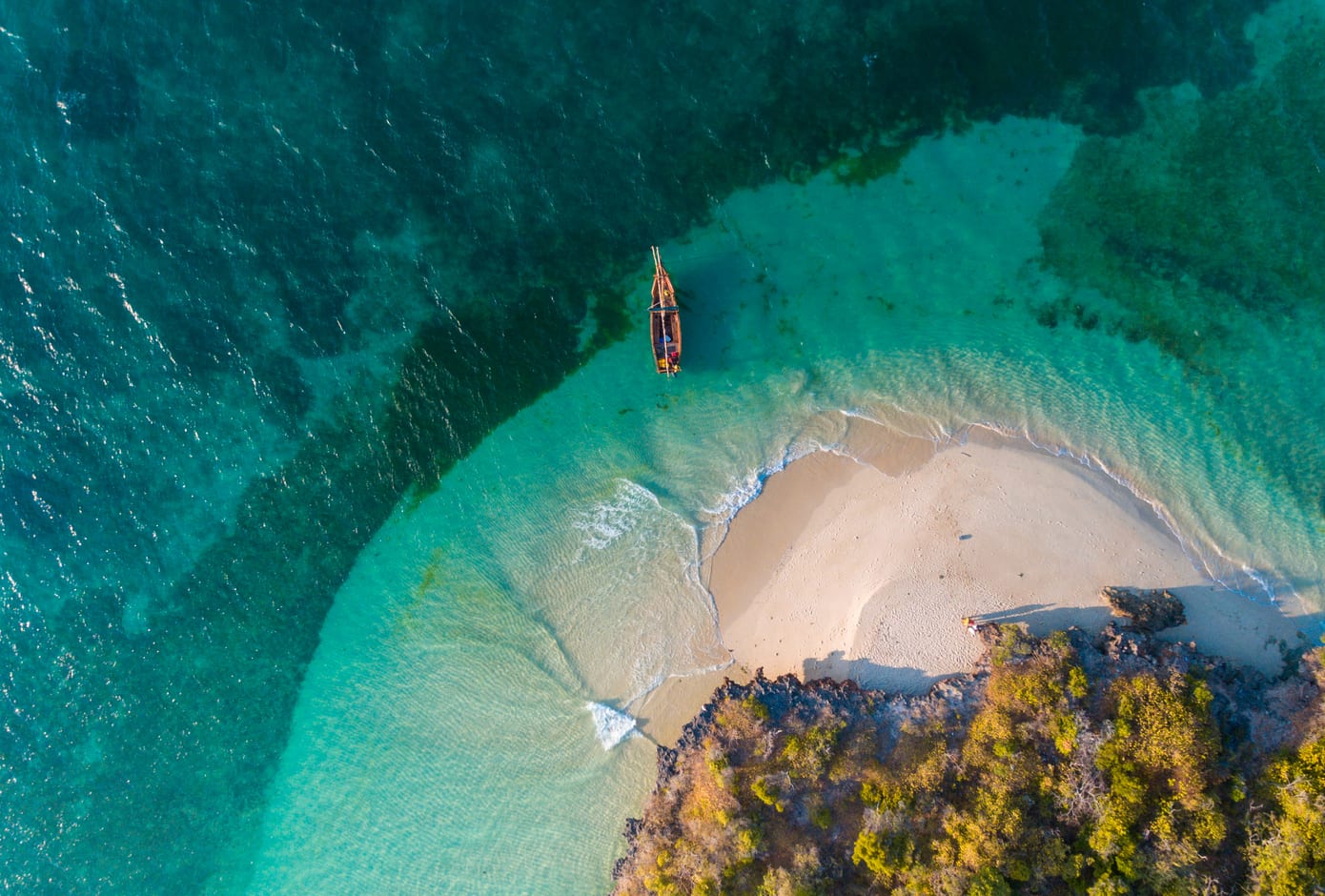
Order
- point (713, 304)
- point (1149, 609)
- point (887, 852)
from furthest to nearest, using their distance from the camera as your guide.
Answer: point (713, 304)
point (1149, 609)
point (887, 852)

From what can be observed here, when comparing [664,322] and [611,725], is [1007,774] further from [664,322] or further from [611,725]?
[664,322]

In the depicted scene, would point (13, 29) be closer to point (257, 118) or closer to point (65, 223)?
point (65, 223)

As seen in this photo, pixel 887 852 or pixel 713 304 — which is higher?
pixel 713 304

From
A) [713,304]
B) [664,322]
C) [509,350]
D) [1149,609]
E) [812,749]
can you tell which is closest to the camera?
[812,749]

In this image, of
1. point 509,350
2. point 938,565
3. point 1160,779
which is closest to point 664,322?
point 509,350

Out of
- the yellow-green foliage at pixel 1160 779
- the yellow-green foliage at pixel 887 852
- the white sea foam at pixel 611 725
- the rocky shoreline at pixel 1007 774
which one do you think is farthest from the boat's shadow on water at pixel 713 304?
the yellow-green foliage at pixel 1160 779

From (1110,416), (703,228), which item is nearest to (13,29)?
(703,228)

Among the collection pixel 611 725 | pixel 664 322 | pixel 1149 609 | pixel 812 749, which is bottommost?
pixel 1149 609
